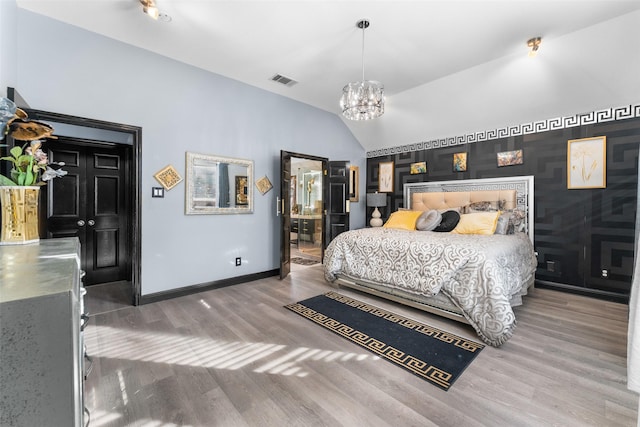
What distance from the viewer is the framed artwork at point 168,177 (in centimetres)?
325

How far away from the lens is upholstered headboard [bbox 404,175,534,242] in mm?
3943

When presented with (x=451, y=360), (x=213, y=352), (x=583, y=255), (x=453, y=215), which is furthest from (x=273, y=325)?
(x=583, y=255)

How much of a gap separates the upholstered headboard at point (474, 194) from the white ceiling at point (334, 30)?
5.87ft

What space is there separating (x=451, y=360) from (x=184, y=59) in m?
4.32

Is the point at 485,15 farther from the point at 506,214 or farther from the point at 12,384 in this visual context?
the point at 12,384

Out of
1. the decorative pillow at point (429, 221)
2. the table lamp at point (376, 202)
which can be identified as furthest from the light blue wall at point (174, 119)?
the decorative pillow at point (429, 221)

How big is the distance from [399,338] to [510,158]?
3.41 metres

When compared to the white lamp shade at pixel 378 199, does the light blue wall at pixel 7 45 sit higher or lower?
higher

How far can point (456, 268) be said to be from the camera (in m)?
2.52

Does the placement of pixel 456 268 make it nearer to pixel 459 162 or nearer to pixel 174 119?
pixel 459 162

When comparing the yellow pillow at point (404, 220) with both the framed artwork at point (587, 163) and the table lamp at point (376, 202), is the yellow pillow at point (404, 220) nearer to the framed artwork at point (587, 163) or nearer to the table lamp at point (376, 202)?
the table lamp at point (376, 202)

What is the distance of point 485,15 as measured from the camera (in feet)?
8.33

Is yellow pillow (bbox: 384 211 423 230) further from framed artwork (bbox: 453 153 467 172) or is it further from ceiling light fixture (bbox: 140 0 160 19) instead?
ceiling light fixture (bbox: 140 0 160 19)

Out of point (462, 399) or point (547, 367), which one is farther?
point (547, 367)
